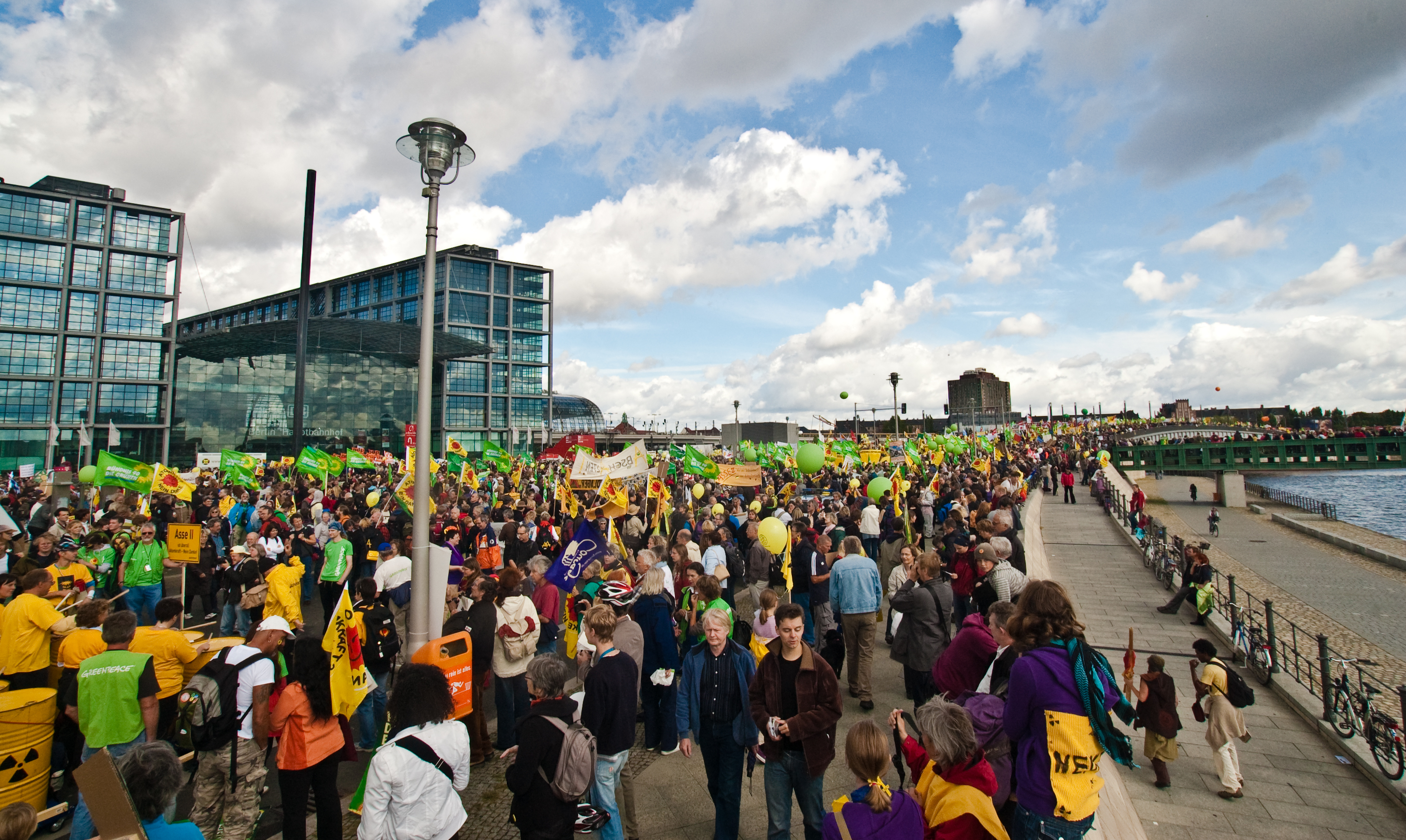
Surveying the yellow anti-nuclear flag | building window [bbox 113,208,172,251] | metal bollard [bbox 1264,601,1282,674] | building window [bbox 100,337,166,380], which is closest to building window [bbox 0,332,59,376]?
building window [bbox 100,337,166,380]

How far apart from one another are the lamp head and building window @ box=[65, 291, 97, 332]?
6932cm

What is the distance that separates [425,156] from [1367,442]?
92641 mm

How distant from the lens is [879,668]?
8297mm

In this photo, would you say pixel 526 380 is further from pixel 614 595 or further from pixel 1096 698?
pixel 1096 698

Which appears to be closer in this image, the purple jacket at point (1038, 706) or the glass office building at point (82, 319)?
the purple jacket at point (1038, 706)

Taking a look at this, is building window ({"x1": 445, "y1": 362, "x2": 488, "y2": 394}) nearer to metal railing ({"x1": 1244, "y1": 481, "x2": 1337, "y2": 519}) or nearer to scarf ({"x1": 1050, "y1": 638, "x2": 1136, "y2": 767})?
metal railing ({"x1": 1244, "y1": 481, "x2": 1337, "y2": 519})

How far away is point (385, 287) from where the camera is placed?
82688 mm

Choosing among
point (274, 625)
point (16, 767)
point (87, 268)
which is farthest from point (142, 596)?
point (87, 268)

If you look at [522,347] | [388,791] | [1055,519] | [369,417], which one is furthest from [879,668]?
[522,347]

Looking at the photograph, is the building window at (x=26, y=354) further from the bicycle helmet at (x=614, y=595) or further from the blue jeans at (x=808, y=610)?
the bicycle helmet at (x=614, y=595)

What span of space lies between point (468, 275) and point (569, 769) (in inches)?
3275

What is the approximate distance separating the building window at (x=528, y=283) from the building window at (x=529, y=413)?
44.0 feet

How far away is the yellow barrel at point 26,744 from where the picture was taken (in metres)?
4.44

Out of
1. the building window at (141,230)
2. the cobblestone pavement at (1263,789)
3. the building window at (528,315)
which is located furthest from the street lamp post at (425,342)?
the building window at (528,315)
